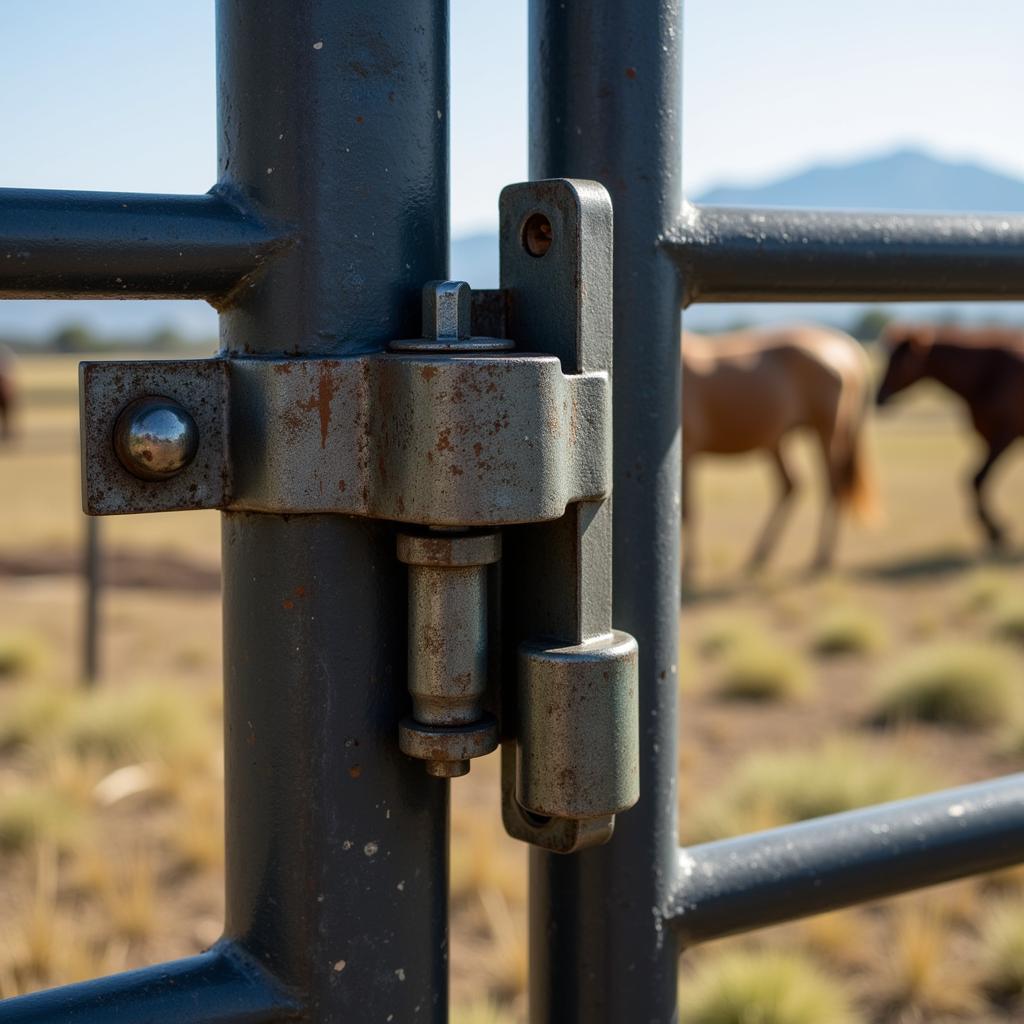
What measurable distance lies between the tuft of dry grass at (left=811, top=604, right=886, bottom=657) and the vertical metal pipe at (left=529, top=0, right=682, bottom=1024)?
5454mm

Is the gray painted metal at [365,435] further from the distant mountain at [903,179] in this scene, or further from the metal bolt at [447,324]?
the distant mountain at [903,179]

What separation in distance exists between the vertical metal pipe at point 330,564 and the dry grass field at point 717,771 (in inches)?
74.3

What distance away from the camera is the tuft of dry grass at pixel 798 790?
3387mm

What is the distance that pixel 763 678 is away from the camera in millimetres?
5051

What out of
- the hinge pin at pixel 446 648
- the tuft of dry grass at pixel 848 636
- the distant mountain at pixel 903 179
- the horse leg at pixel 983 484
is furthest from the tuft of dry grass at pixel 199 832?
the distant mountain at pixel 903 179

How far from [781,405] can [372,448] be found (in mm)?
8611

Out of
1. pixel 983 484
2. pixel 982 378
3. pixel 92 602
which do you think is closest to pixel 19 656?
pixel 92 602

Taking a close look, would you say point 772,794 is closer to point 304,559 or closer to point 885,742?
point 885,742

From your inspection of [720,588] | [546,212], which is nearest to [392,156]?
[546,212]

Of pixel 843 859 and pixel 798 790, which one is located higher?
pixel 843 859

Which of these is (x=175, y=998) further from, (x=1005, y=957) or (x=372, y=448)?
(x=1005, y=957)

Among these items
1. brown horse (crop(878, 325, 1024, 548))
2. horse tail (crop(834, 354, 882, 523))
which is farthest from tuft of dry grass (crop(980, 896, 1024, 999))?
horse tail (crop(834, 354, 882, 523))

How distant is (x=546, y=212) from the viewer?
532 millimetres

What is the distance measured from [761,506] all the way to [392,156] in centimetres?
1352
